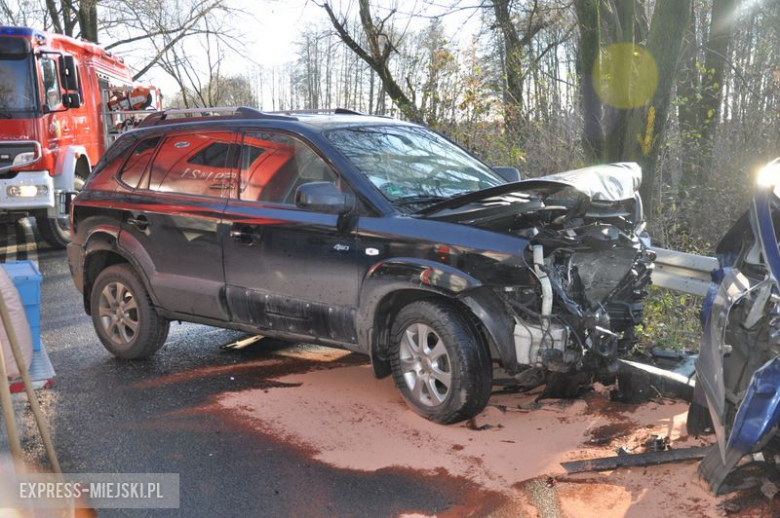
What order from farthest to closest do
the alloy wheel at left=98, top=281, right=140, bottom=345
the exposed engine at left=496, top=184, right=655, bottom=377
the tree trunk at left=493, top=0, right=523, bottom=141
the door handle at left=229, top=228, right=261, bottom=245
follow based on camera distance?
the tree trunk at left=493, top=0, right=523, bottom=141, the alloy wheel at left=98, top=281, right=140, bottom=345, the door handle at left=229, top=228, right=261, bottom=245, the exposed engine at left=496, top=184, right=655, bottom=377

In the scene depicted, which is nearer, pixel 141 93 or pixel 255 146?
pixel 255 146

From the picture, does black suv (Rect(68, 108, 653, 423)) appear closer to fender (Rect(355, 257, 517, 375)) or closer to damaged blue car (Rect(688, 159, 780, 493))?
fender (Rect(355, 257, 517, 375))

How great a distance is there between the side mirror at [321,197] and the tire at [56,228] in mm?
8790

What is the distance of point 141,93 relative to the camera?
→ 15703 mm

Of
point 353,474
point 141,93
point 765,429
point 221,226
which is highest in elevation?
point 141,93

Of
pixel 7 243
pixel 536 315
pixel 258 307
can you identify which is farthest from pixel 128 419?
pixel 7 243

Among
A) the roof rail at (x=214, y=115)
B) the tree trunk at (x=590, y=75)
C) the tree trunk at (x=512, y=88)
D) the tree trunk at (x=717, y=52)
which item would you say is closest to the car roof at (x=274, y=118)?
the roof rail at (x=214, y=115)

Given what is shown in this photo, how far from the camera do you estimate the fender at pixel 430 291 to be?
14.4ft

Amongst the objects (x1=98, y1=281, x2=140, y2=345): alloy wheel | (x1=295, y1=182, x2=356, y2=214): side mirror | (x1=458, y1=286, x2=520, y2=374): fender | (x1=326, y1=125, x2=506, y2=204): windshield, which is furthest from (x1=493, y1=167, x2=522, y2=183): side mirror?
(x1=98, y1=281, x2=140, y2=345): alloy wheel

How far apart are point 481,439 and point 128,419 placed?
2.32 meters

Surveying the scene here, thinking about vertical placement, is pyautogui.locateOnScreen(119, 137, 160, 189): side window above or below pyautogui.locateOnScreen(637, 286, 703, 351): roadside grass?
above

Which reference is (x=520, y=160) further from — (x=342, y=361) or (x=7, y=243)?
(x=7, y=243)

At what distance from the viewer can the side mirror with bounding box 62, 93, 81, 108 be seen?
38.3 ft

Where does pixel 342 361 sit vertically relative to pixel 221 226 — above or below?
below
